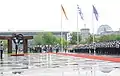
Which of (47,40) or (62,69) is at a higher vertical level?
(47,40)

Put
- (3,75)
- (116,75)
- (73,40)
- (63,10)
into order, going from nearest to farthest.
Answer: (116,75), (3,75), (63,10), (73,40)

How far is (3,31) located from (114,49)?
13854 cm

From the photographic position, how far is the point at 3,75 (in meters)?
13.3

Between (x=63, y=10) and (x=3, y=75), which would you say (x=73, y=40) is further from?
(x=3, y=75)

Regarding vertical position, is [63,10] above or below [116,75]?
Result: above

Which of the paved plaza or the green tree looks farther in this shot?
the green tree

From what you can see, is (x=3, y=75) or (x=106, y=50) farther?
(x=106, y=50)

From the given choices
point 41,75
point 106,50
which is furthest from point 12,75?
point 106,50

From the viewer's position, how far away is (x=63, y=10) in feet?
215

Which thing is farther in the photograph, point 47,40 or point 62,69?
point 47,40

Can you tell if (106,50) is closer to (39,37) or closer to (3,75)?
(3,75)

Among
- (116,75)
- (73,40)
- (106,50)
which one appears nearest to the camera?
(116,75)

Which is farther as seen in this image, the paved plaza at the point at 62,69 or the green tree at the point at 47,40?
the green tree at the point at 47,40

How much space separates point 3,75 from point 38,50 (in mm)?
61151
